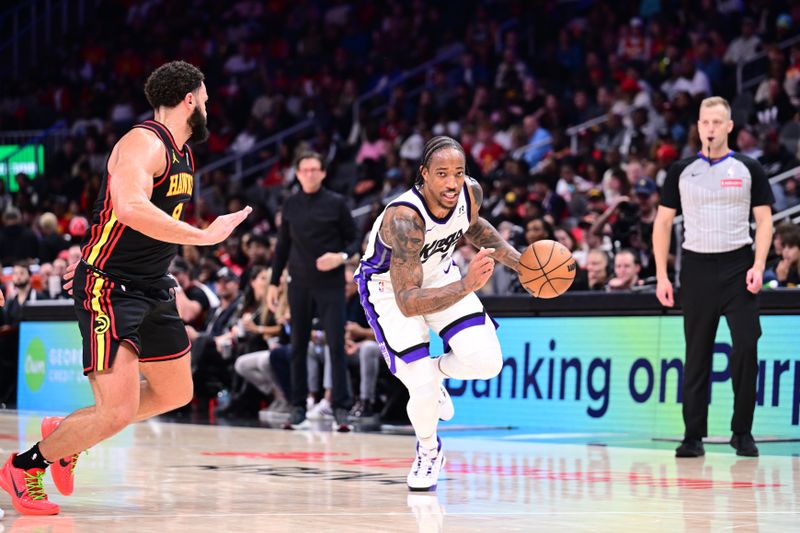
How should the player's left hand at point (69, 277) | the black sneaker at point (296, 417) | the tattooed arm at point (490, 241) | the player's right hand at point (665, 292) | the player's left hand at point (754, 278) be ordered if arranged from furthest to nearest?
the black sneaker at point (296, 417) < the player's right hand at point (665, 292) < the player's left hand at point (754, 278) < the tattooed arm at point (490, 241) < the player's left hand at point (69, 277)

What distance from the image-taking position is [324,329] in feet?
34.0

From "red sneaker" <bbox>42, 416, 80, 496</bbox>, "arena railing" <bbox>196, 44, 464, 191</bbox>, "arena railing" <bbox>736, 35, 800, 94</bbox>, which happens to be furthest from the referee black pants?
"arena railing" <bbox>196, 44, 464, 191</bbox>

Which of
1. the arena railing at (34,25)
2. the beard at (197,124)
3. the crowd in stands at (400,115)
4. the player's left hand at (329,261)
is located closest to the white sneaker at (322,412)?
the crowd in stands at (400,115)

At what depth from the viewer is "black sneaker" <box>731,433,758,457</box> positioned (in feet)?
25.9

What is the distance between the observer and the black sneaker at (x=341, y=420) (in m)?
10.2

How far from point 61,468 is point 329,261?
4720 millimetres

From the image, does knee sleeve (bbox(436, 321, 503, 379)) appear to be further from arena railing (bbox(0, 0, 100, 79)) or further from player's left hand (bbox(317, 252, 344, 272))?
arena railing (bbox(0, 0, 100, 79))

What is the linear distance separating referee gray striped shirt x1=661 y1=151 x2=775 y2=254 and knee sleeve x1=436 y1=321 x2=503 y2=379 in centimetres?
242

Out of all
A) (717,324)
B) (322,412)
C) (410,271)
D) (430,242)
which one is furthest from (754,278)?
(322,412)

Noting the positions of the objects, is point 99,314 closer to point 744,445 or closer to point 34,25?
point 744,445

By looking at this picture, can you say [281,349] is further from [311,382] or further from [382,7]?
[382,7]

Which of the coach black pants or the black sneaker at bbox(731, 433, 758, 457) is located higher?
the coach black pants

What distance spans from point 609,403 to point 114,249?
17.6 feet

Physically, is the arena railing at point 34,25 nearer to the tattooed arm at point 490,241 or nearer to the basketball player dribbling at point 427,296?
the tattooed arm at point 490,241
